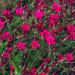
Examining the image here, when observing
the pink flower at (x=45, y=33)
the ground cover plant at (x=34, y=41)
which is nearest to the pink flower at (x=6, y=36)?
the ground cover plant at (x=34, y=41)

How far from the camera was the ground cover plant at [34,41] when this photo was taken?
1.77 metres

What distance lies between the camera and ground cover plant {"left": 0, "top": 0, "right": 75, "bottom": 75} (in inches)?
69.9

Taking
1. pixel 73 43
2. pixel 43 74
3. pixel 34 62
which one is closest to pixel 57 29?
pixel 73 43

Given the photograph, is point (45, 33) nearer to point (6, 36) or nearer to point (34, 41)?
point (34, 41)

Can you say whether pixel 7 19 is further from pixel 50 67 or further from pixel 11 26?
pixel 50 67

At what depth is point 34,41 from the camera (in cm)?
180

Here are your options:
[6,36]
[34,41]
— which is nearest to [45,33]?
[34,41]

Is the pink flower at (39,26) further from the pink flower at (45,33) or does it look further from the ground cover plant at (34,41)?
the pink flower at (45,33)

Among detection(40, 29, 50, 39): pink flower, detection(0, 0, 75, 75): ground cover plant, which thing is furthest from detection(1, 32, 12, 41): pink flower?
detection(40, 29, 50, 39): pink flower

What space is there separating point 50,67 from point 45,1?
2.46ft

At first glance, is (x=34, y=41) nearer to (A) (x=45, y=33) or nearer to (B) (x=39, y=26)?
(A) (x=45, y=33)

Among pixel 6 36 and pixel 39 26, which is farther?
pixel 39 26

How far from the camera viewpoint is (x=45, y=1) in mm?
2373

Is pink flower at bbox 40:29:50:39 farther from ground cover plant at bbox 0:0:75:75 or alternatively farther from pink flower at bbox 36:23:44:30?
pink flower at bbox 36:23:44:30
